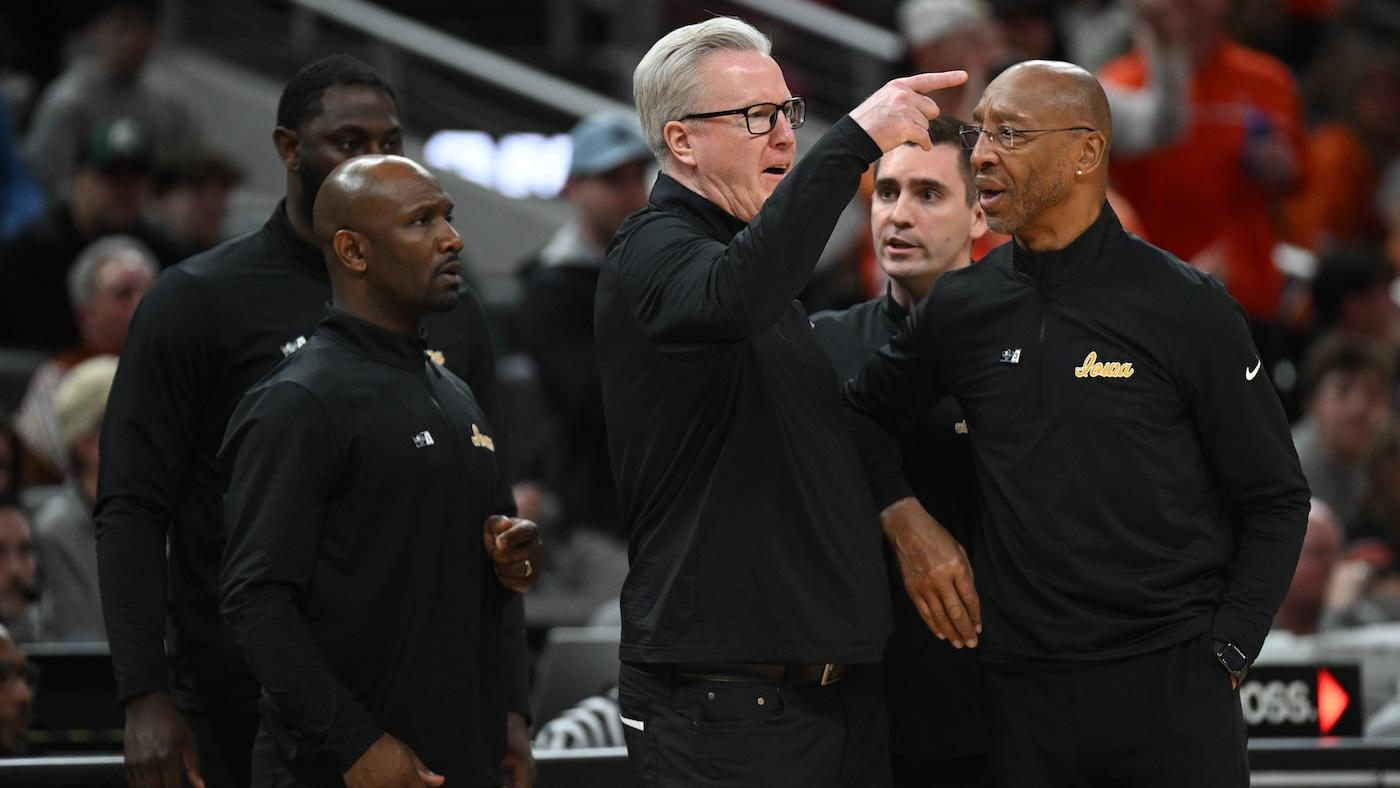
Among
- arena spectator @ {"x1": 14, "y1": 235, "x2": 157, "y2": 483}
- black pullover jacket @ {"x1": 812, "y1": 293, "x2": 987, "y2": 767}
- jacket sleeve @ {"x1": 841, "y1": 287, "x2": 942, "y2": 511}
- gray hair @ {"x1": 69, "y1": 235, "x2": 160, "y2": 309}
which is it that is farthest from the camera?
gray hair @ {"x1": 69, "y1": 235, "x2": 160, "y2": 309}

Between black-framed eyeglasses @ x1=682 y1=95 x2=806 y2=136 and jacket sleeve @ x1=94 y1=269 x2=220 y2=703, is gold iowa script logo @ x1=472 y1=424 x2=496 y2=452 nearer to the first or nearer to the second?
jacket sleeve @ x1=94 y1=269 x2=220 y2=703

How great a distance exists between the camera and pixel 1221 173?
767 cm

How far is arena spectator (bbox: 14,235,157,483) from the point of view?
6.96 meters

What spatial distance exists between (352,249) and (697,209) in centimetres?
64

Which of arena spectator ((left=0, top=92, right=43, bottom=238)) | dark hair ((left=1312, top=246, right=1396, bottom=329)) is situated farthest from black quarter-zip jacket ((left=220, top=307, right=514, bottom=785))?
dark hair ((left=1312, top=246, right=1396, bottom=329))

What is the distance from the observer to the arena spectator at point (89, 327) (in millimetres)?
6965

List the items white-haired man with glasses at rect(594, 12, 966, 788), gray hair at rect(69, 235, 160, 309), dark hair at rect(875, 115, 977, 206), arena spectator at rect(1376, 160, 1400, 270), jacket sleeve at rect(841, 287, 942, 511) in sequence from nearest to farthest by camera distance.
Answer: white-haired man with glasses at rect(594, 12, 966, 788)
jacket sleeve at rect(841, 287, 942, 511)
dark hair at rect(875, 115, 977, 206)
gray hair at rect(69, 235, 160, 309)
arena spectator at rect(1376, 160, 1400, 270)

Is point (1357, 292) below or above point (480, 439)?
below

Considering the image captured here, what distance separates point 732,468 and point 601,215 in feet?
13.8

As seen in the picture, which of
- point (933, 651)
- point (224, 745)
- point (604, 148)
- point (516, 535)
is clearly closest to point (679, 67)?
point (516, 535)

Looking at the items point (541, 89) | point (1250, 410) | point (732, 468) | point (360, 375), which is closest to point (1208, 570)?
point (1250, 410)

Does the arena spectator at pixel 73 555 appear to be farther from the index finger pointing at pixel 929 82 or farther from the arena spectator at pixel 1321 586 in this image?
the arena spectator at pixel 1321 586

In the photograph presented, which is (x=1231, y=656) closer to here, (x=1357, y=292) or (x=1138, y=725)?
(x=1138, y=725)

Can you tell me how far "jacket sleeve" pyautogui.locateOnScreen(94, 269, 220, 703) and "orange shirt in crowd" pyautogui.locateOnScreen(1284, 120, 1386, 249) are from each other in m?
7.11
